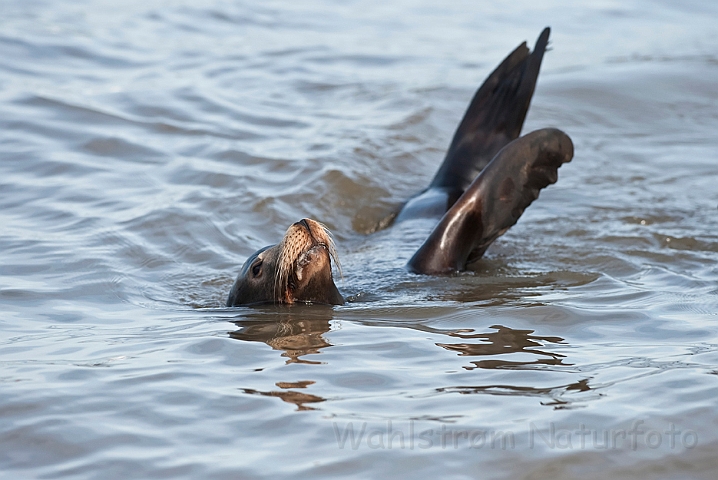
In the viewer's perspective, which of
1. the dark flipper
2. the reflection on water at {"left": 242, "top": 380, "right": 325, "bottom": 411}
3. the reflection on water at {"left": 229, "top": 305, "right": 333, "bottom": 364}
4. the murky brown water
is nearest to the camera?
the murky brown water

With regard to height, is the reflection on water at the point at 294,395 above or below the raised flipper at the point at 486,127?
below

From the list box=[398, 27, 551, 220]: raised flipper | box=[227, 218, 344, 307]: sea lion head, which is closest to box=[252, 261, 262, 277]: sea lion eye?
box=[227, 218, 344, 307]: sea lion head

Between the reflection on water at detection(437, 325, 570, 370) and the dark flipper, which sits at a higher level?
the dark flipper

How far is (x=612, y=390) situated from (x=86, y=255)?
11.5ft

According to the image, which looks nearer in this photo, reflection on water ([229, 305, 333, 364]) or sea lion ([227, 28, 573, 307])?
reflection on water ([229, 305, 333, 364])

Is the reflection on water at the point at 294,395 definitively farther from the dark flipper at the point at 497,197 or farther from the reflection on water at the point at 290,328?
the dark flipper at the point at 497,197

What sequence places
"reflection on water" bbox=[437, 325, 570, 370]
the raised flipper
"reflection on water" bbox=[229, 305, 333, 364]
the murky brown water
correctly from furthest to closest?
the raised flipper
"reflection on water" bbox=[229, 305, 333, 364]
"reflection on water" bbox=[437, 325, 570, 370]
the murky brown water

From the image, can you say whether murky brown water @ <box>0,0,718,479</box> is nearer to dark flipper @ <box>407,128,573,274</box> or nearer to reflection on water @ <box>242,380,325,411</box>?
reflection on water @ <box>242,380,325,411</box>

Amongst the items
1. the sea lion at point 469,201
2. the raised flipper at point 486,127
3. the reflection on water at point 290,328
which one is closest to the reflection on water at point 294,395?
the reflection on water at point 290,328

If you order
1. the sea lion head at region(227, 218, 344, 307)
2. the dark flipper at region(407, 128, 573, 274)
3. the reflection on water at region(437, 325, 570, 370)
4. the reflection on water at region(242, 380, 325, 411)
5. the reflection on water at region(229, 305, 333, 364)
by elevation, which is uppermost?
the dark flipper at region(407, 128, 573, 274)

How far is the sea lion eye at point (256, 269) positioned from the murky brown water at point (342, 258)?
19cm

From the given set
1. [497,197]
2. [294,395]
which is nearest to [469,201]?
[497,197]

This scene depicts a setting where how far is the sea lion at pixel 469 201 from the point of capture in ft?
14.8

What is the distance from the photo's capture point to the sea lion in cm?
450
